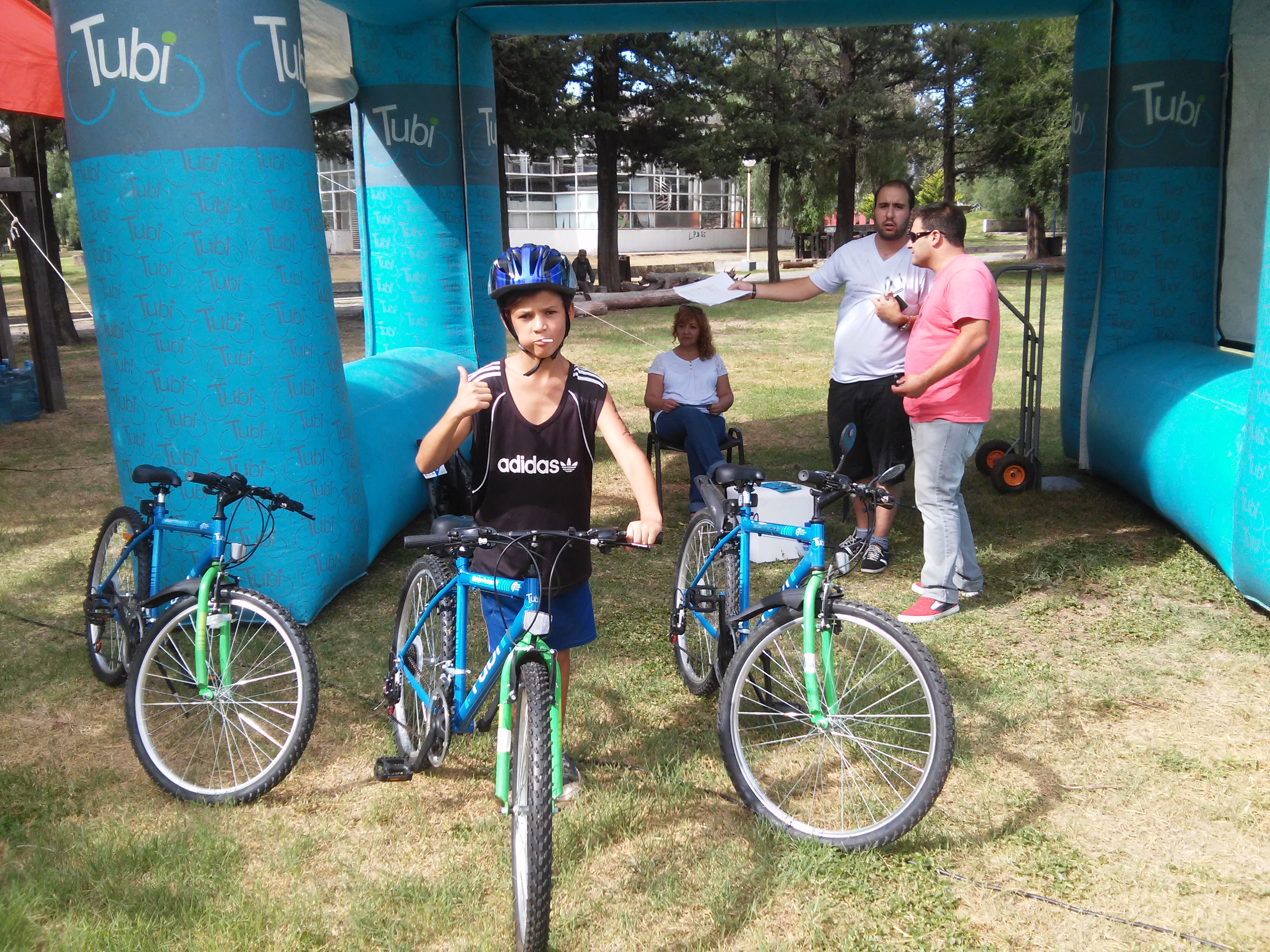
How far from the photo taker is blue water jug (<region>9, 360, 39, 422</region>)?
10992 millimetres

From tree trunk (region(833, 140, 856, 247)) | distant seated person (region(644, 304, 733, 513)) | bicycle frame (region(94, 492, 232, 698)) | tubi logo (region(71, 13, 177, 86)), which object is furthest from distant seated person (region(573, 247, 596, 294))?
bicycle frame (region(94, 492, 232, 698))

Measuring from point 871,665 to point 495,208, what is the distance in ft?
17.9

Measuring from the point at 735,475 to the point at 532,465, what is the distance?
932 millimetres

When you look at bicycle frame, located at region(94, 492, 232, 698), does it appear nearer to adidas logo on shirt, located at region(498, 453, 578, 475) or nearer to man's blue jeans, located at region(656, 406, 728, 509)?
adidas logo on shirt, located at region(498, 453, 578, 475)

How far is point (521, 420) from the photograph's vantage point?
3.13 meters

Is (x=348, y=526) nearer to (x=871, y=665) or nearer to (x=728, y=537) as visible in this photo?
(x=728, y=537)

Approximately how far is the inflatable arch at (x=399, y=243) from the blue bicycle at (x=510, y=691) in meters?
1.71

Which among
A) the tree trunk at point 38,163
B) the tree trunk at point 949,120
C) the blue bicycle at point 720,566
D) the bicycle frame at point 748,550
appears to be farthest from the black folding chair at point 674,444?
the tree trunk at point 949,120

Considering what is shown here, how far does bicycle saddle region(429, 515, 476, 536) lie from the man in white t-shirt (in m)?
2.86

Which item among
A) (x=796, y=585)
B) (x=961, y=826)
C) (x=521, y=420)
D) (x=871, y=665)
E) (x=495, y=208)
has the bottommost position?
(x=961, y=826)

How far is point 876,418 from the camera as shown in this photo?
577 cm

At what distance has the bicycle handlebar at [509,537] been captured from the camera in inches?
107

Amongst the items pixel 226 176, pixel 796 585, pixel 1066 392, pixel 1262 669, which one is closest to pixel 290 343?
pixel 226 176

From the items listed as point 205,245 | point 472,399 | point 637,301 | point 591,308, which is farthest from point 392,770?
point 637,301
